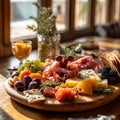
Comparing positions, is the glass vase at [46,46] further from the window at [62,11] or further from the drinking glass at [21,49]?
the window at [62,11]

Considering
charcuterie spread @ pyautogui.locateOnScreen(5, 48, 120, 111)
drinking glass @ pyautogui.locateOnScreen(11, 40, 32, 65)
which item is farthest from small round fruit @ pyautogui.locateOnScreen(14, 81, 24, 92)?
drinking glass @ pyautogui.locateOnScreen(11, 40, 32, 65)

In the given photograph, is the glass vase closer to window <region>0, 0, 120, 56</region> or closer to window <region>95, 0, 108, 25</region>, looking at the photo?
window <region>0, 0, 120, 56</region>

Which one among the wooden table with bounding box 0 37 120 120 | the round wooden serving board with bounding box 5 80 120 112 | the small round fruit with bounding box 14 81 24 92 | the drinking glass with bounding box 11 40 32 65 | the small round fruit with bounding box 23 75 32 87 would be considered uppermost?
the drinking glass with bounding box 11 40 32 65

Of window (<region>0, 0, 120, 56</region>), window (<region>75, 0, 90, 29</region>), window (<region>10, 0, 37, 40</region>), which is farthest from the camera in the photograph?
window (<region>75, 0, 90, 29</region>)

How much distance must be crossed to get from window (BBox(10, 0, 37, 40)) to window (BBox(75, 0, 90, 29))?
2.10ft

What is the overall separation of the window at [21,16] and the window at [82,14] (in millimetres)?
640

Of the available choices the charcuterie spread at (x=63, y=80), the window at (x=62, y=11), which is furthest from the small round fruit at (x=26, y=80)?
the window at (x=62, y=11)

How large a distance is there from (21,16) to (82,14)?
2.54 ft

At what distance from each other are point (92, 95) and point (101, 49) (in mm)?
1144

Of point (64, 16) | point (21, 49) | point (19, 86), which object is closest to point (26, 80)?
point (19, 86)

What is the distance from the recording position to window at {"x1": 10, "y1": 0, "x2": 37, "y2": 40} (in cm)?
251

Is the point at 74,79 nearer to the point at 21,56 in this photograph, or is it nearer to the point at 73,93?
the point at 73,93

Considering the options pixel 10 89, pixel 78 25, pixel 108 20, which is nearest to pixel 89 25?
pixel 78 25

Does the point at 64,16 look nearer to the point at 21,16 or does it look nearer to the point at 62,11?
the point at 62,11
